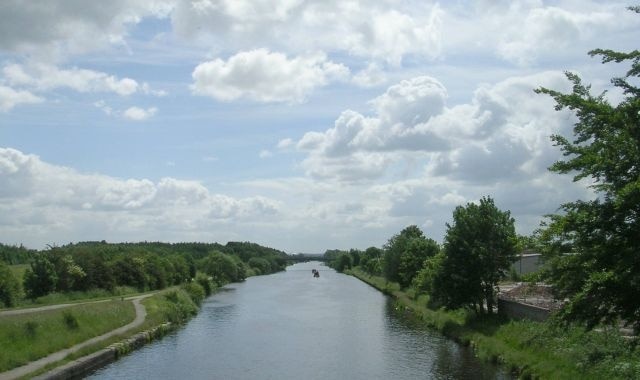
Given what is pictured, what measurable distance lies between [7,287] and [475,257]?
3369cm

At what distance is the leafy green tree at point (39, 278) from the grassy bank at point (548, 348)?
33.4m

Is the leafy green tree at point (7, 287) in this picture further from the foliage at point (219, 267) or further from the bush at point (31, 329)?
the foliage at point (219, 267)

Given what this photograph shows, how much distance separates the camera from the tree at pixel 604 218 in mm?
13648

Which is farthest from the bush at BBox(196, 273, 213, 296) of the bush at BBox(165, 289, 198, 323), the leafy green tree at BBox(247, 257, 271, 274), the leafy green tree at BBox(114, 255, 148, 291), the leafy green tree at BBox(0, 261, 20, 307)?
the leafy green tree at BBox(247, 257, 271, 274)

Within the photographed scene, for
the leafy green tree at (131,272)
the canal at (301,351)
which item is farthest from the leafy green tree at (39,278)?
the leafy green tree at (131,272)

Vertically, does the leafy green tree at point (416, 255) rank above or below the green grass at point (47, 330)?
above

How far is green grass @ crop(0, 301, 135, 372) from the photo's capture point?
94.3 feet

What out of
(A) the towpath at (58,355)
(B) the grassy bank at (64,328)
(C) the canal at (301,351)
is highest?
(B) the grassy bank at (64,328)

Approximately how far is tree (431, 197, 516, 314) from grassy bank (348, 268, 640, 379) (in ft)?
6.48

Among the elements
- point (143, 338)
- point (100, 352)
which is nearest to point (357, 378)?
point (100, 352)

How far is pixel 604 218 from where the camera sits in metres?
14.2

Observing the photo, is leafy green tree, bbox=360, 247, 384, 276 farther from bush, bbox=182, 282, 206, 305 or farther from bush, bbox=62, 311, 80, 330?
bush, bbox=62, 311, 80, 330

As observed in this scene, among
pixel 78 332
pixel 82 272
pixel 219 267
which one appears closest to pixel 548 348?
pixel 78 332

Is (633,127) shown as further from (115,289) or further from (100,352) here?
(115,289)
